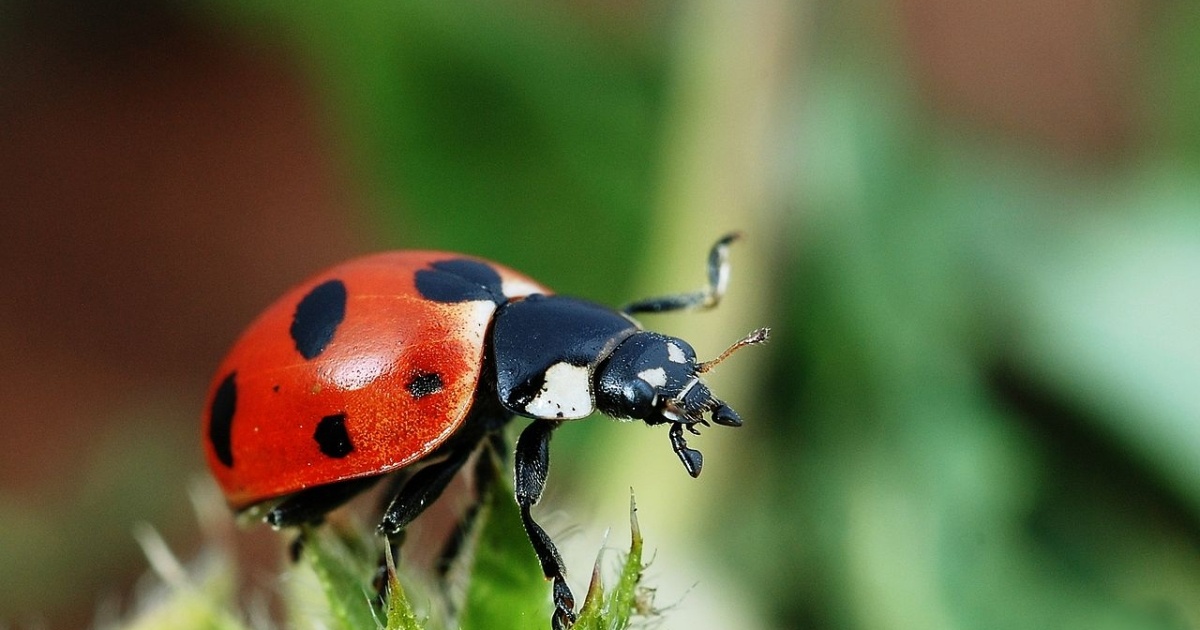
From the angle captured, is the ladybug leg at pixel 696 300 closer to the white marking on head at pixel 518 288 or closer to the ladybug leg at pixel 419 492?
the white marking on head at pixel 518 288

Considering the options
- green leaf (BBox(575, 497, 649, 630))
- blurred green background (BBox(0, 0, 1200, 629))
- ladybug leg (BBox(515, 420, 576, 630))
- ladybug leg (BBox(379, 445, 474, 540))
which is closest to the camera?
green leaf (BBox(575, 497, 649, 630))

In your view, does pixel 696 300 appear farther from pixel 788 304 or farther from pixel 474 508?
pixel 788 304

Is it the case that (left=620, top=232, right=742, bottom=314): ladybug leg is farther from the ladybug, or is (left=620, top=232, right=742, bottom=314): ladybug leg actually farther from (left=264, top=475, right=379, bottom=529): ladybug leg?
(left=264, top=475, right=379, bottom=529): ladybug leg

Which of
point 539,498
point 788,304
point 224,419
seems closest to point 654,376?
point 539,498

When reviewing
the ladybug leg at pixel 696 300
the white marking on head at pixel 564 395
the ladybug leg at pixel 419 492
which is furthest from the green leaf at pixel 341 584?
the ladybug leg at pixel 696 300

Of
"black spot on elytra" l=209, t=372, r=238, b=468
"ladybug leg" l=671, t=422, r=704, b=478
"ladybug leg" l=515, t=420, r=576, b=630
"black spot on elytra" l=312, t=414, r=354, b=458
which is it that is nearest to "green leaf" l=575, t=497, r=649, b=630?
"ladybug leg" l=515, t=420, r=576, b=630

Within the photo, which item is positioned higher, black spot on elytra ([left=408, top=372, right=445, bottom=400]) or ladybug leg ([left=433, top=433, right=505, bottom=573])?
black spot on elytra ([left=408, top=372, right=445, bottom=400])

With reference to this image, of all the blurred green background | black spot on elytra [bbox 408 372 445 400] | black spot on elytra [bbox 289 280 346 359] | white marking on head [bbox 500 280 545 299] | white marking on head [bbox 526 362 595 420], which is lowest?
the blurred green background
